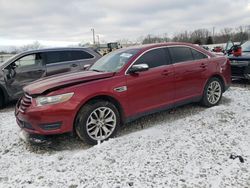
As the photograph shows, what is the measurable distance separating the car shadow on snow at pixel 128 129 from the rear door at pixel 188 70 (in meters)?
0.40

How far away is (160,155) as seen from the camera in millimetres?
3670

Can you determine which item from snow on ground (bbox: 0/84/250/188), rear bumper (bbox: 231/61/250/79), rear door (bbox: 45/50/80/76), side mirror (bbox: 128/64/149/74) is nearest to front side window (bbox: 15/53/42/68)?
rear door (bbox: 45/50/80/76)

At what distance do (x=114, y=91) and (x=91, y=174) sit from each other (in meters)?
1.45

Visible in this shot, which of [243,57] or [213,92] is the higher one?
[243,57]

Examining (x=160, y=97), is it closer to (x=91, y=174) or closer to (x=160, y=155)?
(x=160, y=155)

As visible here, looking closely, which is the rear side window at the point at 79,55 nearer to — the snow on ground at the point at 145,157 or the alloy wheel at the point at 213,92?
the snow on ground at the point at 145,157

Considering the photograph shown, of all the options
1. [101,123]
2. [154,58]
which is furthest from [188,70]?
[101,123]

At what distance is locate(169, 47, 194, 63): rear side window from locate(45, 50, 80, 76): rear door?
3.39 metres

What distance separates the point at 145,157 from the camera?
3631mm

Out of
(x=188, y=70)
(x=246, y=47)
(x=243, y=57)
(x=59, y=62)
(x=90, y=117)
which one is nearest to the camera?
(x=90, y=117)

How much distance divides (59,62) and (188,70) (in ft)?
13.1

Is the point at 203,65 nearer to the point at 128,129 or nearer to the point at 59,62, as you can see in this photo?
the point at 128,129

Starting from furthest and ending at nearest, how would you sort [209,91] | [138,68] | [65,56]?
[65,56], [209,91], [138,68]

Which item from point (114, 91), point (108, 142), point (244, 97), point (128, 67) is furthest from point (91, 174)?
point (244, 97)
